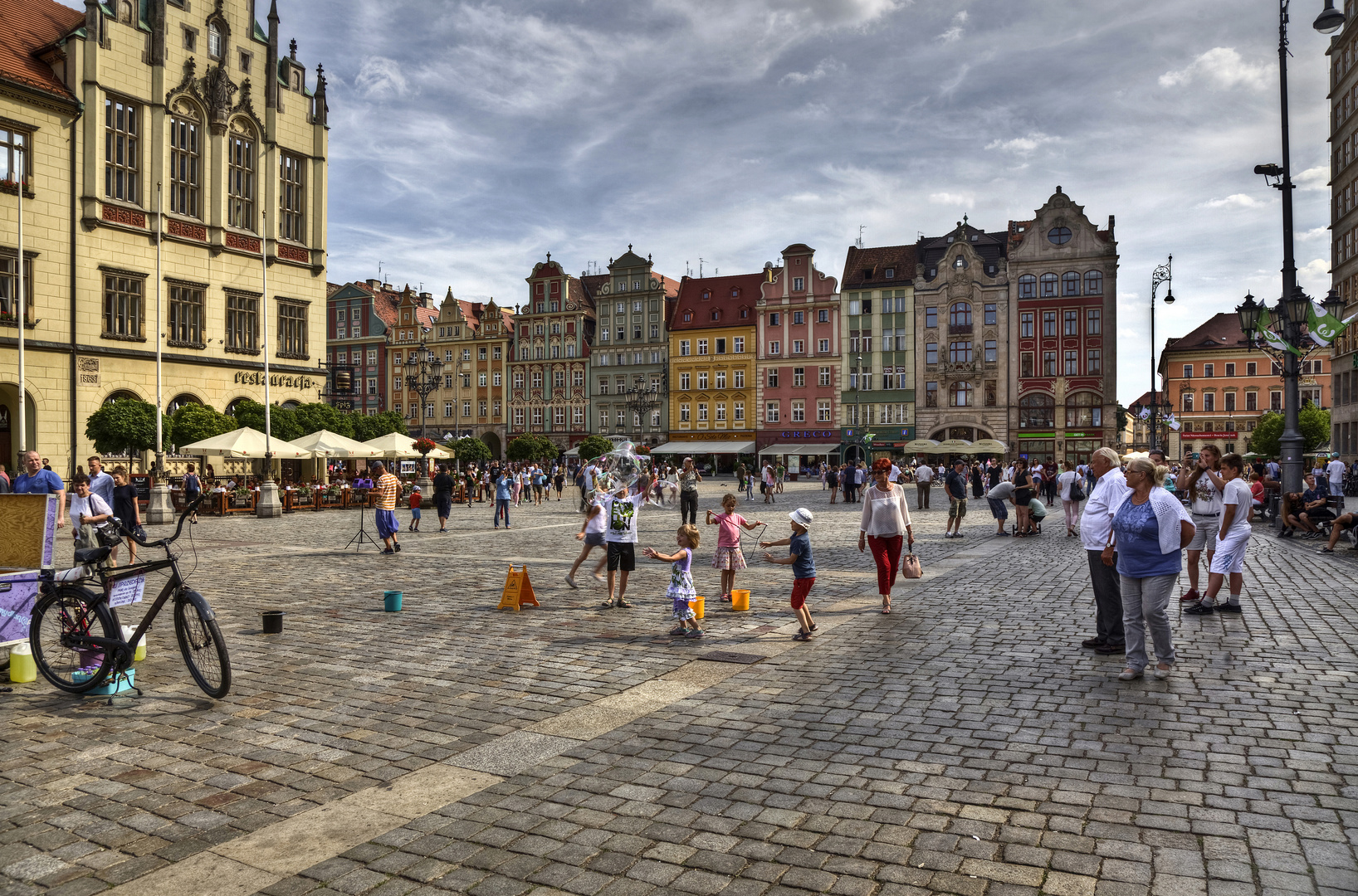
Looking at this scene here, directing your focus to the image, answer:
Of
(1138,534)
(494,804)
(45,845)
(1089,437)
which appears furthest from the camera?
(1089,437)

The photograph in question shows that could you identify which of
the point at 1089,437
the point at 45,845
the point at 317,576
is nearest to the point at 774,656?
the point at 45,845

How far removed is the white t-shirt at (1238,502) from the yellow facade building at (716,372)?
6457 centimetres

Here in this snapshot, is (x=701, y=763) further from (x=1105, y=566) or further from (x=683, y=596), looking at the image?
(x=1105, y=566)

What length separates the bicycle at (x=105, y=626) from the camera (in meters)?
6.50

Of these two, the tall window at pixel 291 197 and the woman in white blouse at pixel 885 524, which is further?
the tall window at pixel 291 197

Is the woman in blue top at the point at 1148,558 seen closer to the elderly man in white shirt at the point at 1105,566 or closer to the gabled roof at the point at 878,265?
the elderly man in white shirt at the point at 1105,566

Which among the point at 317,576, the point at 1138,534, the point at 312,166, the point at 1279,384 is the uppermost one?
the point at 312,166

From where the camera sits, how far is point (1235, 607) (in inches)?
395

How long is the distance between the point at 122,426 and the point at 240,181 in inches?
633

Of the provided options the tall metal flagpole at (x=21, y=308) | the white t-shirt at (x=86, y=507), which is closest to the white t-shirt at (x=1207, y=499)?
the white t-shirt at (x=86, y=507)

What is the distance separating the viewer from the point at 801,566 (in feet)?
29.5

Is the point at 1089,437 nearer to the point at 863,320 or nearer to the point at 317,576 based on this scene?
the point at 863,320

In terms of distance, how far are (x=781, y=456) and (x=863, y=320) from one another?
12.5 metres

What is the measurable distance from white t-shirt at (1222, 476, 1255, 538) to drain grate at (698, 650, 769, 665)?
5.62m
